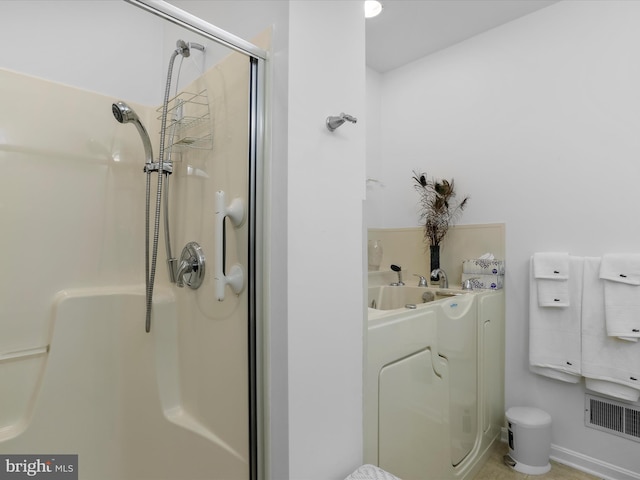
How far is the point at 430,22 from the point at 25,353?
8.65 feet

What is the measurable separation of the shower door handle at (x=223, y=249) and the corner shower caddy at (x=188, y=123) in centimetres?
33

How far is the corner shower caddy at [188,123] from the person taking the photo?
4.20 ft

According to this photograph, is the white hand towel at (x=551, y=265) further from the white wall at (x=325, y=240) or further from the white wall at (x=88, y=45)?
the white wall at (x=88, y=45)

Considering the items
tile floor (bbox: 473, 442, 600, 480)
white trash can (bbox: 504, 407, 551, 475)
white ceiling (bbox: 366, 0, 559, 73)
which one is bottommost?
tile floor (bbox: 473, 442, 600, 480)

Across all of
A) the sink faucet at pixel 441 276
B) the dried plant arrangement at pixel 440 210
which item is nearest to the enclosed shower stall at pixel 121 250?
the sink faucet at pixel 441 276

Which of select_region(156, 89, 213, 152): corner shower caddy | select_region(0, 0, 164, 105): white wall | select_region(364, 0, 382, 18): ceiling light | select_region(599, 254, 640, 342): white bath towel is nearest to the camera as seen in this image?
select_region(156, 89, 213, 152): corner shower caddy

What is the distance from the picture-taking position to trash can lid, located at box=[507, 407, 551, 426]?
1.76 meters

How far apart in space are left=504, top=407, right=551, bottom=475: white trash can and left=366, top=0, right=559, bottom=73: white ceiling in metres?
2.26

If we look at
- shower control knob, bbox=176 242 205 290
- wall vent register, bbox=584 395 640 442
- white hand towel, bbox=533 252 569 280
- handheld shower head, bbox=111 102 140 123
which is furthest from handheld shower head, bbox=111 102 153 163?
wall vent register, bbox=584 395 640 442

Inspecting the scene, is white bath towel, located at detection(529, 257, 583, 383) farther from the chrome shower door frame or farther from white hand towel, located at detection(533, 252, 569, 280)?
the chrome shower door frame

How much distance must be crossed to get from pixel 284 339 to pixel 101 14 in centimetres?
167

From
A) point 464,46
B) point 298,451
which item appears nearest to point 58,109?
point 298,451

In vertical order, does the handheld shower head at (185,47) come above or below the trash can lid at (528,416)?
above

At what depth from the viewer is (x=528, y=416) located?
5.92 feet
